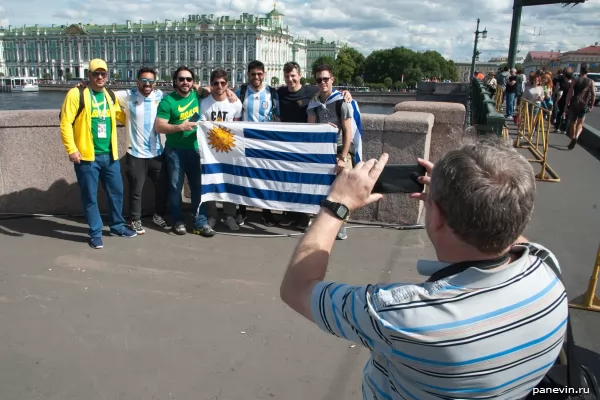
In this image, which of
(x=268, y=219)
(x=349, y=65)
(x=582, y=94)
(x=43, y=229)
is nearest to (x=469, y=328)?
(x=268, y=219)

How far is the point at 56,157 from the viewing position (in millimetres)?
6113

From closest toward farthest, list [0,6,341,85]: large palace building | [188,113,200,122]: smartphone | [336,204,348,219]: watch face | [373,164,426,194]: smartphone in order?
[336,204,348,219]: watch face, [373,164,426,194]: smartphone, [188,113,200,122]: smartphone, [0,6,341,85]: large palace building

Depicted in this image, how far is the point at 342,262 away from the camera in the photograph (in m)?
4.84

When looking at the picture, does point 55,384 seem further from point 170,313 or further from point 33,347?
point 170,313

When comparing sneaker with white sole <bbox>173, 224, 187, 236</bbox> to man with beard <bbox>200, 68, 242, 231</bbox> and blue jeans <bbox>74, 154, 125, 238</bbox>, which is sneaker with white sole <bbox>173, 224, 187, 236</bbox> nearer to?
man with beard <bbox>200, 68, 242, 231</bbox>

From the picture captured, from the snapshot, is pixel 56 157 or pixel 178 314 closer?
pixel 178 314

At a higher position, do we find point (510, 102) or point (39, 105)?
point (510, 102)

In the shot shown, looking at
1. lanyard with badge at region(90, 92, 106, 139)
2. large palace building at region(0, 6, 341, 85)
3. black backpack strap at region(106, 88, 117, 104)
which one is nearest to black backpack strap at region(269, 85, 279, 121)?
black backpack strap at region(106, 88, 117, 104)

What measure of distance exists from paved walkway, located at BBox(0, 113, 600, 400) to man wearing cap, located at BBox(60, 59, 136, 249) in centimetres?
31

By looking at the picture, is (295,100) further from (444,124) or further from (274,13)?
(274,13)

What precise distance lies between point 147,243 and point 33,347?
207 centimetres

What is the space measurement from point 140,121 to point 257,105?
132cm

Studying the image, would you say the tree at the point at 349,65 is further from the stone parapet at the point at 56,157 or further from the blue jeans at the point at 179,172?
the blue jeans at the point at 179,172

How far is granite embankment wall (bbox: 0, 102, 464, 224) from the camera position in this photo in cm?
580
